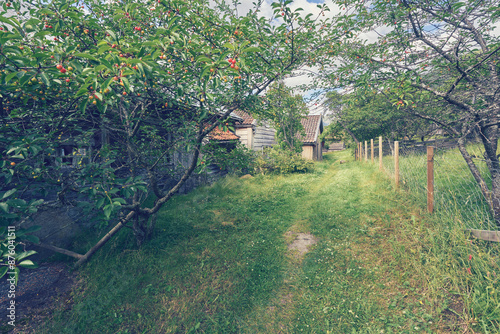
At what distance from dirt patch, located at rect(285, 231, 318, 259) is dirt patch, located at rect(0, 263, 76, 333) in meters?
3.92

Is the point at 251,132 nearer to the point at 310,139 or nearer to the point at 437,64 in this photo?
the point at 310,139

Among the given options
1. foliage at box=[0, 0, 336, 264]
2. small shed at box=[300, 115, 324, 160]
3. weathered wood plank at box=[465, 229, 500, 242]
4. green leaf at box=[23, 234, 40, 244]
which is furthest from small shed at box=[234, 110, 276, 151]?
green leaf at box=[23, 234, 40, 244]

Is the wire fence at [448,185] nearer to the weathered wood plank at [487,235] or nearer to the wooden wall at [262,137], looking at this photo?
the weathered wood plank at [487,235]

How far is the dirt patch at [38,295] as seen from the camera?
10.4 ft

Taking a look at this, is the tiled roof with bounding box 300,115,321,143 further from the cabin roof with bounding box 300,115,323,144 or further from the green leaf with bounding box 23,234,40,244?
the green leaf with bounding box 23,234,40,244

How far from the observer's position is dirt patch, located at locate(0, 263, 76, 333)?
3.17 meters

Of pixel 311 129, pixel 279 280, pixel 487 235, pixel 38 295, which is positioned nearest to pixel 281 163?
pixel 311 129

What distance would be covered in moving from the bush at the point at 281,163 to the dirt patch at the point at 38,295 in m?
10.1

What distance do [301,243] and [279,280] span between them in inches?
53.5

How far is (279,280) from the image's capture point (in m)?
3.88

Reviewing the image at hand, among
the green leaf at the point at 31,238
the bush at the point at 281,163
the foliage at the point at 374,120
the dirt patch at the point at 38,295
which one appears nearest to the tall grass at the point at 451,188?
the green leaf at the point at 31,238

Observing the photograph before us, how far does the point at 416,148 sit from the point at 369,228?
5.35 metres

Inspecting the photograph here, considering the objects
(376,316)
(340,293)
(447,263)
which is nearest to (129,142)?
(340,293)

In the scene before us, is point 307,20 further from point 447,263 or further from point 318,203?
point 318,203
